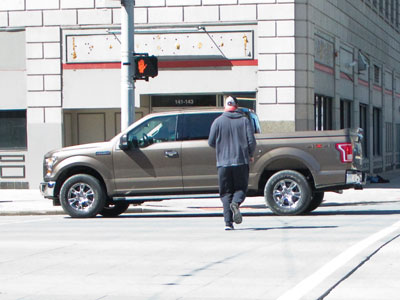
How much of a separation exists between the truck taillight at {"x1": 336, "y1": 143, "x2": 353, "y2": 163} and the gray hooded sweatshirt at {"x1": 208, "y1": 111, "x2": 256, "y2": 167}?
306 centimetres

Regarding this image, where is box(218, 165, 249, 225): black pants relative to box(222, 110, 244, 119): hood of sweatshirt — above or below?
below

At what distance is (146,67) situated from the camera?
18.9 meters

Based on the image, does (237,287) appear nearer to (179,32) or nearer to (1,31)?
(179,32)

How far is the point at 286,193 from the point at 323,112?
1330cm

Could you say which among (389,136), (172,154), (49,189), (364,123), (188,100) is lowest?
(49,189)

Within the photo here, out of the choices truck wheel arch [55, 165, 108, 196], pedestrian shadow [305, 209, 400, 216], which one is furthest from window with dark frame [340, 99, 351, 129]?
truck wheel arch [55, 165, 108, 196]

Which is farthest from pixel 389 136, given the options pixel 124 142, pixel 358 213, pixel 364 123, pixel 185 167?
pixel 124 142

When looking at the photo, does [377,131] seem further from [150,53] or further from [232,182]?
[232,182]

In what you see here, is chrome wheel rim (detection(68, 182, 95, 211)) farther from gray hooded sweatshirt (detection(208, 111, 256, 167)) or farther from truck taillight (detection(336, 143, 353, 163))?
truck taillight (detection(336, 143, 353, 163))

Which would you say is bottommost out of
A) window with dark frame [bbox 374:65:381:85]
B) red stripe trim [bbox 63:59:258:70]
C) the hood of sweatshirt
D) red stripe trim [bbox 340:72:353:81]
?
the hood of sweatshirt

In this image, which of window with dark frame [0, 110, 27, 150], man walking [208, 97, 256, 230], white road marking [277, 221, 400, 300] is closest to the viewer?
white road marking [277, 221, 400, 300]

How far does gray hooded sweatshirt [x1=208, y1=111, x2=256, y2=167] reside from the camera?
1280 cm

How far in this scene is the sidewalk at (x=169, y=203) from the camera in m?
18.2

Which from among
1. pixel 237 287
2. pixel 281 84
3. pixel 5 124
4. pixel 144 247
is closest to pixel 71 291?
pixel 237 287
